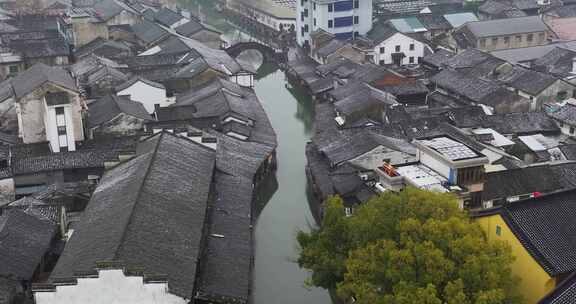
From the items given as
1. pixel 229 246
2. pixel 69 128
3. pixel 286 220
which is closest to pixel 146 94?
pixel 69 128

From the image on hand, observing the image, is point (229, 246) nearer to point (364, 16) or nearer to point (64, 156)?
point (64, 156)

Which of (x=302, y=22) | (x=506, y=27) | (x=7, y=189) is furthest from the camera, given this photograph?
(x=302, y=22)

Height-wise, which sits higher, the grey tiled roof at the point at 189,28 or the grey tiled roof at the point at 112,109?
the grey tiled roof at the point at 189,28

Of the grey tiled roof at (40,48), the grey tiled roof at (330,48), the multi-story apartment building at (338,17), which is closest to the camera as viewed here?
the grey tiled roof at (40,48)

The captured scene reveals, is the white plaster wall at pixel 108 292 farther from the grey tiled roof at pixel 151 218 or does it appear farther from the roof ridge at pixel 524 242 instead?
the roof ridge at pixel 524 242

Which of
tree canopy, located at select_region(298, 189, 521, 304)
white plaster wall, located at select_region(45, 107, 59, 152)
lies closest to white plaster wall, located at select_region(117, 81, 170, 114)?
white plaster wall, located at select_region(45, 107, 59, 152)

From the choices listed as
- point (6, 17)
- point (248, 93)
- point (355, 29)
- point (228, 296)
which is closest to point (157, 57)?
point (248, 93)

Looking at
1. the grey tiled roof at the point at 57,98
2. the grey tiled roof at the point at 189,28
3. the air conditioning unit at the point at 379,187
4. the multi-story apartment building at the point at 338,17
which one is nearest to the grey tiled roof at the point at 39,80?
the grey tiled roof at the point at 57,98

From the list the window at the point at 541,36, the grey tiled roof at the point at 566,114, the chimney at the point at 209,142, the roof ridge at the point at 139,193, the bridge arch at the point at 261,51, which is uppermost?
the roof ridge at the point at 139,193
